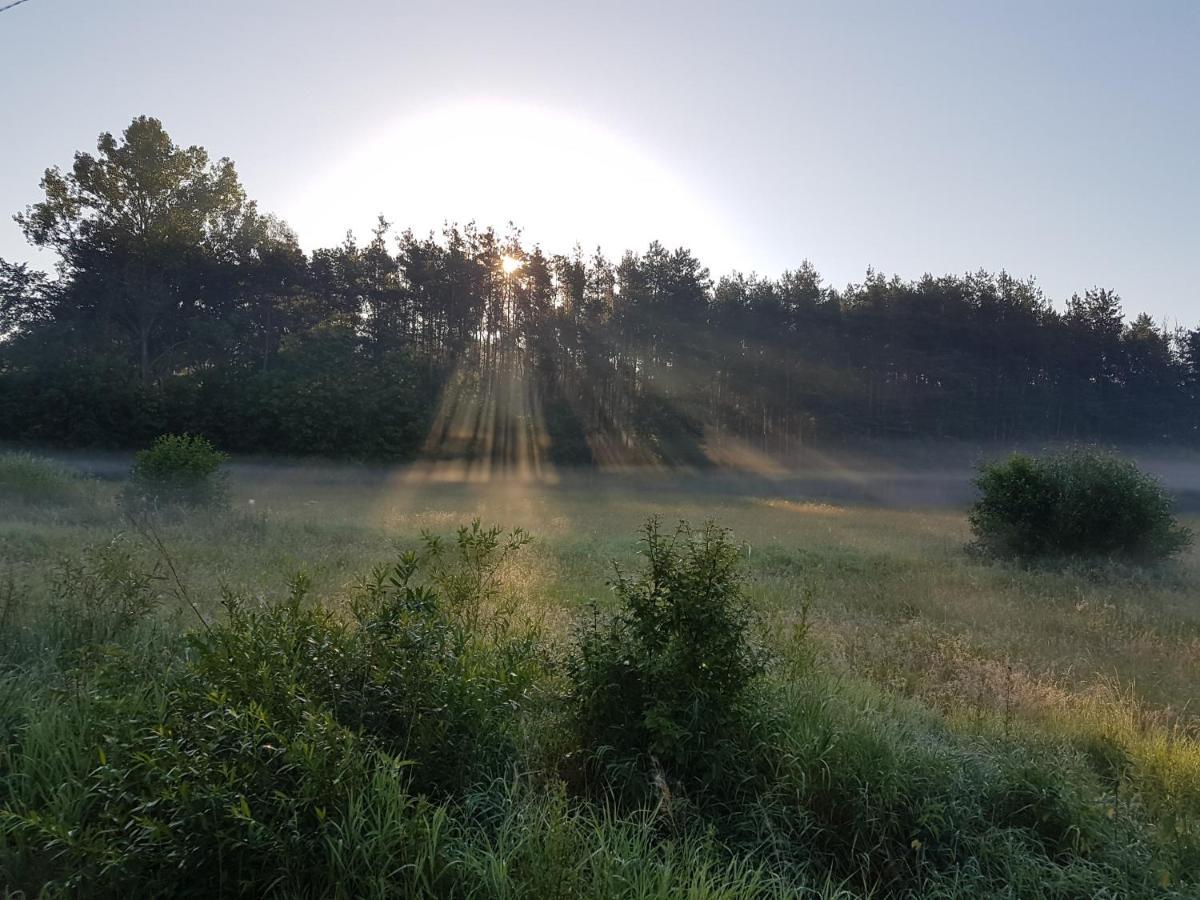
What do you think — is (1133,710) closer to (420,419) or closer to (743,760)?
(743,760)

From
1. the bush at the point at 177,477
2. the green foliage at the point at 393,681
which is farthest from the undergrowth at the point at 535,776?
the bush at the point at 177,477

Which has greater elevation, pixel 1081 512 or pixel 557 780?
pixel 1081 512

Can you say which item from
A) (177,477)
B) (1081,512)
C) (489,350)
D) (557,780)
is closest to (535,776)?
(557,780)

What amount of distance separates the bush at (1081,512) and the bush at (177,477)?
1576 cm

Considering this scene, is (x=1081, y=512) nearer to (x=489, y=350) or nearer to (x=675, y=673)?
(x=675, y=673)

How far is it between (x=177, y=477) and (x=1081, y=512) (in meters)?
17.5

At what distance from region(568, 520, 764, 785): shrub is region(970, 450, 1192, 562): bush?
13.0 m

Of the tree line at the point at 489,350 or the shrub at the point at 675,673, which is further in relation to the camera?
the tree line at the point at 489,350

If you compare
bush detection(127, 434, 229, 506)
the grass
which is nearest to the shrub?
the grass

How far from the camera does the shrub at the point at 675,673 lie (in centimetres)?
364

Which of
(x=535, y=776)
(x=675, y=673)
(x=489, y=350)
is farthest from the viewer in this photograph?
(x=489, y=350)

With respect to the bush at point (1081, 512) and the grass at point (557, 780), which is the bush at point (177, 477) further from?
the bush at point (1081, 512)

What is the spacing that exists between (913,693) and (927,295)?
51874mm

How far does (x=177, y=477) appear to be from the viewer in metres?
15.5
